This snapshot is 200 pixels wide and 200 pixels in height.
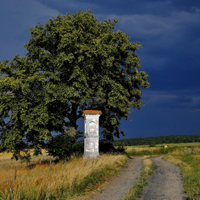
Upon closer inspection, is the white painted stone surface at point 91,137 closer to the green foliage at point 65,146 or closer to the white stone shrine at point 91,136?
the white stone shrine at point 91,136

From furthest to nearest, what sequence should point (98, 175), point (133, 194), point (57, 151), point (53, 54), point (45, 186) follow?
1. point (53, 54)
2. point (57, 151)
3. point (98, 175)
4. point (133, 194)
5. point (45, 186)

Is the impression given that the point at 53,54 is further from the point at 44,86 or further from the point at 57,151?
the point at 57,151

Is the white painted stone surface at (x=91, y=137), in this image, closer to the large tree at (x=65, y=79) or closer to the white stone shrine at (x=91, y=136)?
the white stone shrine at (x=91, y=136)

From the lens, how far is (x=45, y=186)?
284 inches

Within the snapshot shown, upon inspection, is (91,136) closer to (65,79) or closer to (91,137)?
(91,137)

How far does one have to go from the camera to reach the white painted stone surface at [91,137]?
15.8 metres

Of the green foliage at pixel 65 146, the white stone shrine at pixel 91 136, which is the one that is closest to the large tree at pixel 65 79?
the green foliage at pixel 65 146

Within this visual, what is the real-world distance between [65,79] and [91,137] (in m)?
7.55

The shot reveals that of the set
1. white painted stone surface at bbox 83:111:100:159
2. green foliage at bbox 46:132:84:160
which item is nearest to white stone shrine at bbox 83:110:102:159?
white painted stone surface at bbox 83:111:100:159

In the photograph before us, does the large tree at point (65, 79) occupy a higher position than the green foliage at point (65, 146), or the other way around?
the large tree at point (65, 79)

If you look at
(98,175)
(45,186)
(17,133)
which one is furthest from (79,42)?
(45,186)

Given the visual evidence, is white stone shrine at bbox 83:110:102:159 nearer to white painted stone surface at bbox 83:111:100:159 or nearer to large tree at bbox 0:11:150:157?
white painted stone surface at bbox 83:111:100:159

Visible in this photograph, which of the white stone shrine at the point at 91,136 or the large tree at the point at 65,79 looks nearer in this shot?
the white stone shrine at the point at 91,136

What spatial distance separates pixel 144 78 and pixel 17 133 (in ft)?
47.0
